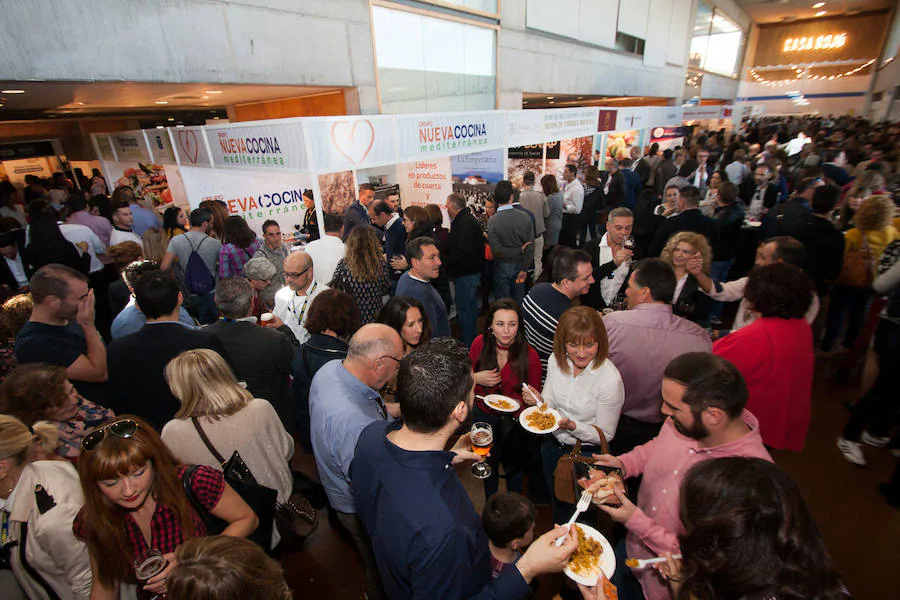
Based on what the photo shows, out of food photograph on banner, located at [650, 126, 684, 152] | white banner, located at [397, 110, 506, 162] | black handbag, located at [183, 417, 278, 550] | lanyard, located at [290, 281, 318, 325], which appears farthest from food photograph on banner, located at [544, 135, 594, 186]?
black handbag, located at [183, 417, 278, 550]

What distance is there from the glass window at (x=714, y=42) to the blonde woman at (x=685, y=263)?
19.0m

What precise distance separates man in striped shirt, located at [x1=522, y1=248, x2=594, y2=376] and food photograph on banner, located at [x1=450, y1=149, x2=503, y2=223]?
3.90 meters

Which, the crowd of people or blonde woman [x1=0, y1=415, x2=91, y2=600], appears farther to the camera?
blonde woman [x1=0, y1=415, x2=91, y2=600]

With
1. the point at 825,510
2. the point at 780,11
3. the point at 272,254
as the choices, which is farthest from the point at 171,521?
the point at 780,11

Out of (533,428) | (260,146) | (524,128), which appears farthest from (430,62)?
(533,428)

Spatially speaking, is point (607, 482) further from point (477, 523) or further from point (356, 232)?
point (356, 232)

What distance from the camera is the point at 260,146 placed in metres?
4.49

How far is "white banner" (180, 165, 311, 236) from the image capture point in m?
5.44

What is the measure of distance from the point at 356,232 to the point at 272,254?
1463mm

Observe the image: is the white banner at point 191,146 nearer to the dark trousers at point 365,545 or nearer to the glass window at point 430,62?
the glass window at point 430,62

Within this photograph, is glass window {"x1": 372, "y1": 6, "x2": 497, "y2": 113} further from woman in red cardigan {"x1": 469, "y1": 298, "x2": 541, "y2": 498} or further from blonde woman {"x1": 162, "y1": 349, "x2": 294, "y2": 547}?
blonde woman {"x1": 162, "y1": 349, "x2": 294, "y2": 547}

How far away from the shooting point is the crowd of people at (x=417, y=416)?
1158 millimetres

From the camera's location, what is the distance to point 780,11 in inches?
942

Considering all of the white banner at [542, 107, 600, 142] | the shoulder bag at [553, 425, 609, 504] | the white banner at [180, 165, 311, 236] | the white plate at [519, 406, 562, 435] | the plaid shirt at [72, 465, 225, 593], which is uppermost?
the white banner at [542, 107, 600, 142]
